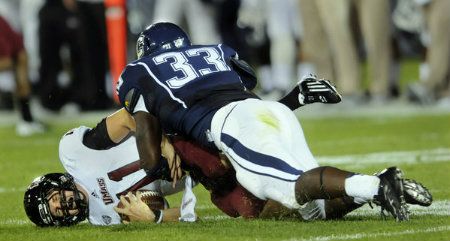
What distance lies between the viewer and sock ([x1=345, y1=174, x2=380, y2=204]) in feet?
20.5

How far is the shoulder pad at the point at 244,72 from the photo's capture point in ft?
24.2

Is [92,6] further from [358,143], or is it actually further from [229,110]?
[229,110]

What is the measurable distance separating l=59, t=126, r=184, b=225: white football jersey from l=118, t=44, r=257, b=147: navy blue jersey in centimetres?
30

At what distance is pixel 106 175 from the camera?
23.6 feet

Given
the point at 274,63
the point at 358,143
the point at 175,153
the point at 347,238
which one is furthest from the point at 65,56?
the point at 347,238

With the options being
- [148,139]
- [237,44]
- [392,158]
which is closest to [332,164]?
[392,158]

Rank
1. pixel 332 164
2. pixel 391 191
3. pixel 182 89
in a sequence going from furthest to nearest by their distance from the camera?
1. pixel 332 164
2. pixel 182 89
3. pixel 391 191

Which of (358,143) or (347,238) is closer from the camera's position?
(347,238)

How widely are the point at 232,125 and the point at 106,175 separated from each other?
893 mm

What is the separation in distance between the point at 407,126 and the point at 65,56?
6.53m

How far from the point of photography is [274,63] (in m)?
15.1

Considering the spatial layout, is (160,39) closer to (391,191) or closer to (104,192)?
(104,192)

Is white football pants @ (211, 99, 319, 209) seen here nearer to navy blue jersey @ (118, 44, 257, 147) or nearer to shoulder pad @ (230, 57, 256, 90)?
navy blue jersey @ (118, 44, 257, 147)

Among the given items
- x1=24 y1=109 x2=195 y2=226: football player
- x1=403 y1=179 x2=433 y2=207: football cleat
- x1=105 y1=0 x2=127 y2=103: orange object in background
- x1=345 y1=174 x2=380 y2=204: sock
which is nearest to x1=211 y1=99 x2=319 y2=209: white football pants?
x1=345 y1=174 x2=380 y2=204: sock
